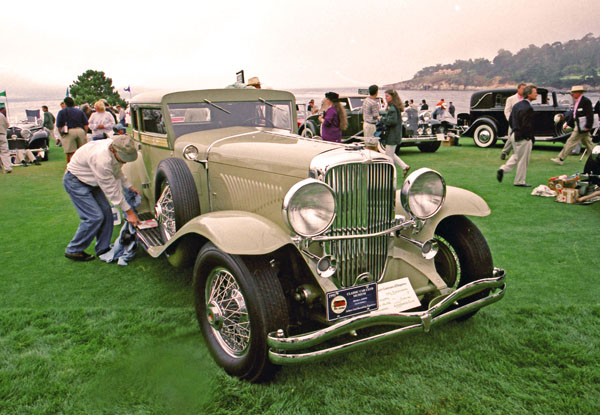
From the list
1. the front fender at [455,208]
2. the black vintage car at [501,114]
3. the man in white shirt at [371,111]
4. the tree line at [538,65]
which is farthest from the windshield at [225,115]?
the tree line at [538,65]

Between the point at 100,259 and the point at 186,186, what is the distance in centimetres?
176

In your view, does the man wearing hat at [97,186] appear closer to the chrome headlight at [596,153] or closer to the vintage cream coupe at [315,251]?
the vintage cream coupe at [315,251]

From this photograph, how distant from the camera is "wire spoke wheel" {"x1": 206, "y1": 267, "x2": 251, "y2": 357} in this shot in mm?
2490

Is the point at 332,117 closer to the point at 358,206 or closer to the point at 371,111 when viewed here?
the point at 371,111

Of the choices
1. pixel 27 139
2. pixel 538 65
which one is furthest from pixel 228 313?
pixel 538 65

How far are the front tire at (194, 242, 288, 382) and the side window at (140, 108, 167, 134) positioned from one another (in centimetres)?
197

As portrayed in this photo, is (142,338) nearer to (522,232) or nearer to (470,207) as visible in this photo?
(470,207)

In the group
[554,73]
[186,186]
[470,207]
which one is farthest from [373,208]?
[554,73]

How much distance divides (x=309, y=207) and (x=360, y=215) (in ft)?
1.30

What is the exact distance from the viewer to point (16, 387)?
2.41 m

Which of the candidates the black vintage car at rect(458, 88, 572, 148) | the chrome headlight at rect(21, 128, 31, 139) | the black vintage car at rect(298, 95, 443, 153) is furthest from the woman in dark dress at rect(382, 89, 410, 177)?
the chrome headlight at rect(21, 128, 31, 139)

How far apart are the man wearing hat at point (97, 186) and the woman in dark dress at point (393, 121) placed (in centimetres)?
504

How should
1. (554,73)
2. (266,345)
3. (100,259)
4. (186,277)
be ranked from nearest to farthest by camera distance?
(266,345) < (186,277) < (100,259) < (554,73)

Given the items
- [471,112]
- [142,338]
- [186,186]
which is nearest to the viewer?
[142,338]
